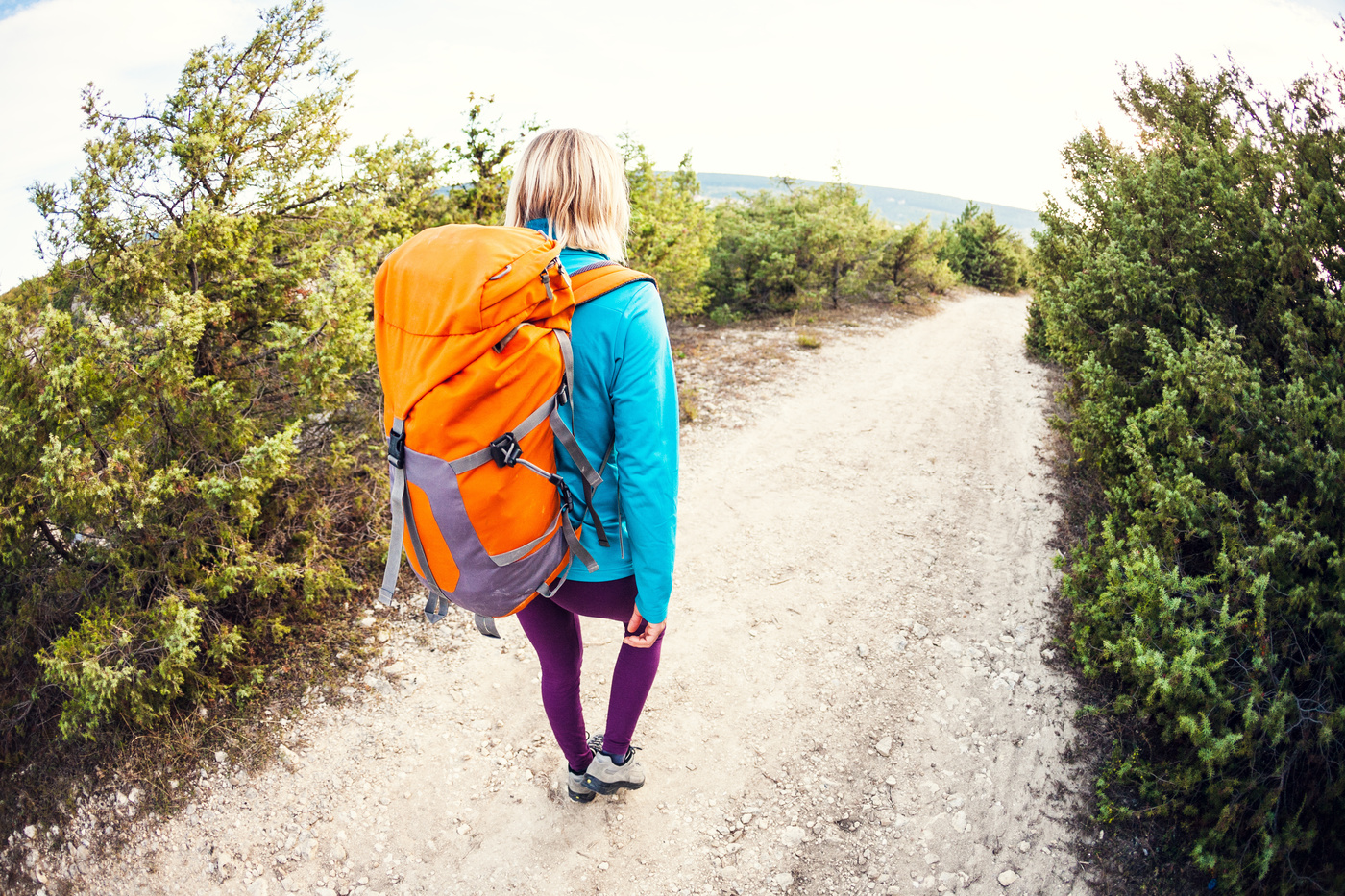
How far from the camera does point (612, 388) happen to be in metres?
1.68

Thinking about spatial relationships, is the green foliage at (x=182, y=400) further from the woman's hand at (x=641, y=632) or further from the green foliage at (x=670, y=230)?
the green foliage at (x=670, y=230)

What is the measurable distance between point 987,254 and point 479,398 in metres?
23.2

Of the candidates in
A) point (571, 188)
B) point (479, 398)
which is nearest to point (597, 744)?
point (479, 398)

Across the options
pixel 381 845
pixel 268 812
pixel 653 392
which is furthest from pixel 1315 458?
pixel 268 812

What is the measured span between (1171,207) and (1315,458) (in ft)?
6.02

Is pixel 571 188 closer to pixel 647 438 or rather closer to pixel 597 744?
pixel 647 438

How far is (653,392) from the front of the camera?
1641 mm

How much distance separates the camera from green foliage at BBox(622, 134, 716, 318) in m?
8.55

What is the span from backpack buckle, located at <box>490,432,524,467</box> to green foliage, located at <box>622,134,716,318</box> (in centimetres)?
674

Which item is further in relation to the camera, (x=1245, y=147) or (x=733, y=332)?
(x=733, y=332)

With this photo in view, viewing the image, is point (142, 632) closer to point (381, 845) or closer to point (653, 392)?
point (381, 845)

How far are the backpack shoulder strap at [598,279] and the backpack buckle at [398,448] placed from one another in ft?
1.78

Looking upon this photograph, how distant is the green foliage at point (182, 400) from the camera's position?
2.72 meters

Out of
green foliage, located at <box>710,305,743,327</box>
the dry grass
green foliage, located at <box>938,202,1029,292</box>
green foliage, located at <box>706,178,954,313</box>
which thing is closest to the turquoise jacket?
the dry grass
